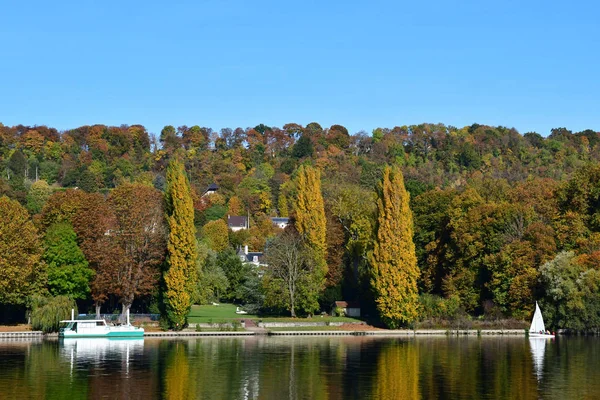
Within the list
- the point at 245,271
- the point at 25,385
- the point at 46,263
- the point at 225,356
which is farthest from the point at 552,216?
the point at 25,385

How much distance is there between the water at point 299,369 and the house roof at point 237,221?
3086 inches

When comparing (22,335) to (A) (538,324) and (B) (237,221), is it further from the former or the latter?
(B) (237,221)

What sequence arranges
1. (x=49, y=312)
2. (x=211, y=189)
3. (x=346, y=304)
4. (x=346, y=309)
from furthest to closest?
(x=211, y=189) → (x=346, y=304) → (x=346, y=309) → (x=49, y=312)

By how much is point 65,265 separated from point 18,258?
4.28 m

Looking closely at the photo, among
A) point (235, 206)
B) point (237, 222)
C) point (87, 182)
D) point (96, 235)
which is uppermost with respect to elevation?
point (87, 182)

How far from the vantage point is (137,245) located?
244 ft

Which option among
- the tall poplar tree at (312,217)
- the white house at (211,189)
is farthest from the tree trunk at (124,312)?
the white house at (211,189)

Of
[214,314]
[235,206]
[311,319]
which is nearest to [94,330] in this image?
[214,314]

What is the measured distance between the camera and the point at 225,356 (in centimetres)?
5550

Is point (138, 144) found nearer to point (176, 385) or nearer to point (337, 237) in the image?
point (337, 237)

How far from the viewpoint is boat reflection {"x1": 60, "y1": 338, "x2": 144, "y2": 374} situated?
2095 inches

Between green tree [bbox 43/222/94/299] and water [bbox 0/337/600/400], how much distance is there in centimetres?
703

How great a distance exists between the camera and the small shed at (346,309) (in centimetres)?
8275

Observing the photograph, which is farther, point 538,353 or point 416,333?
point 416,333
